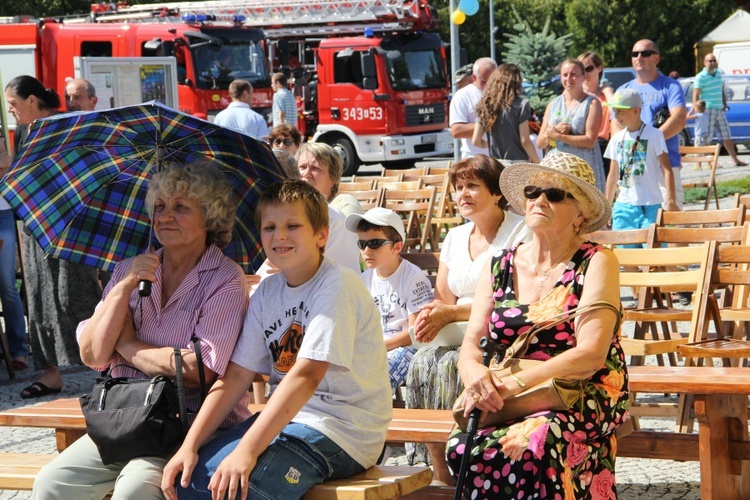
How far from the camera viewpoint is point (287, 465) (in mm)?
3350

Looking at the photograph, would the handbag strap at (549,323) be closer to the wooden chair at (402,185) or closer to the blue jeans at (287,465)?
the blue jeans at (287,465)

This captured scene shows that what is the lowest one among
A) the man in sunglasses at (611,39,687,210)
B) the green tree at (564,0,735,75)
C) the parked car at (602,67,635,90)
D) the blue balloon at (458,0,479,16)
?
the man in sunglasses at (611,39,687,210)

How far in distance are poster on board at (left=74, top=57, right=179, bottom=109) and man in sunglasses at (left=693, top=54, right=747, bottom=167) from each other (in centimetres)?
1092

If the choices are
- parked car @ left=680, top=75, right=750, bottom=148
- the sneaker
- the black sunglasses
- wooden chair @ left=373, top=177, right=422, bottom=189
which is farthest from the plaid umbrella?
parked car @ left=680, top=75, right=750, bottom=148

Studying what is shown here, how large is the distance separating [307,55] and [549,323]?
2052cm

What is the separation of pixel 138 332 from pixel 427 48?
19.3 m

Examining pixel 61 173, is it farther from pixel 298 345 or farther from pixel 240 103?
pixel 240 103

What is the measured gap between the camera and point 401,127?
22.1 meters

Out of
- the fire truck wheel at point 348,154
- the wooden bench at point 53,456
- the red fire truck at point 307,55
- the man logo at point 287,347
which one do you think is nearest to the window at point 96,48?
the red fire truck at point 307,55

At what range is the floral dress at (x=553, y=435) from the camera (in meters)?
3.51

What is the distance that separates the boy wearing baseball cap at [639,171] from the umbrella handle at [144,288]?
17.6 feet

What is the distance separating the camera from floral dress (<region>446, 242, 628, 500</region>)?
11.5 ft

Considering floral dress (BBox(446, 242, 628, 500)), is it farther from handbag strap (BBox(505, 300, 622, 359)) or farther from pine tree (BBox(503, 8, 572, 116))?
pine tree (BBox(503, 8, 572, 116))

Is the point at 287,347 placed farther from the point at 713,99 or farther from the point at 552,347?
the point at 713,99
